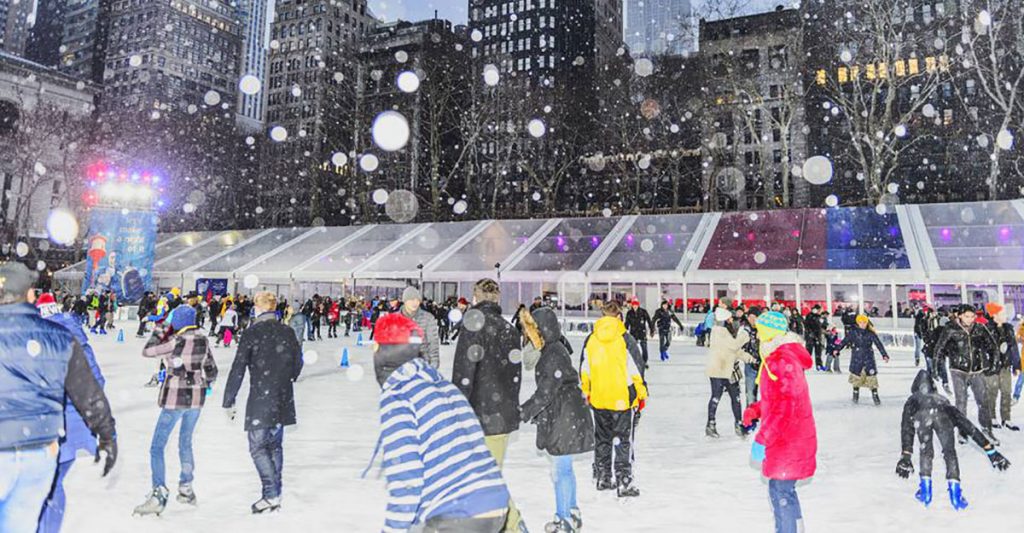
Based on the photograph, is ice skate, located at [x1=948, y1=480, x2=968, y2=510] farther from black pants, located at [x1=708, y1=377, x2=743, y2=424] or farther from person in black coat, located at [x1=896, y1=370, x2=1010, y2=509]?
black pants, located at [x1=708, y1=377, x2=743, y2=424]

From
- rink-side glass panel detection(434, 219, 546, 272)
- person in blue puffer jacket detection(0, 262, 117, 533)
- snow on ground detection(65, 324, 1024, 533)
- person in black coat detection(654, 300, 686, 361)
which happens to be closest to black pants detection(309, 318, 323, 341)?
rink-side glass panel detection(434, 219, 546, 272)

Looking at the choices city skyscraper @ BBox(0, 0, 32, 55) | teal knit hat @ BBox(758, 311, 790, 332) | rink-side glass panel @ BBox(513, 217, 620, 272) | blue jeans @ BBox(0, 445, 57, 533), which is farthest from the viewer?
city skyscraper @ BBox(0, 0, 32, 55)

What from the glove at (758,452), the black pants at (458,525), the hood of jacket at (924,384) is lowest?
the glove at (758,452)

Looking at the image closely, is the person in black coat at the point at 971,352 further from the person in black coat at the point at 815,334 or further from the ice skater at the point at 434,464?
the person in black coat at the point at 815,334

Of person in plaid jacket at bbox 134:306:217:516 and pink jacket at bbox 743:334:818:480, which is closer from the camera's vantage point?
pink jacket at bbox 743:334:818:480

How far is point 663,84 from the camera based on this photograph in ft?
118

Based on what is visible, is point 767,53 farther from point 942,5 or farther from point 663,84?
point 663,84

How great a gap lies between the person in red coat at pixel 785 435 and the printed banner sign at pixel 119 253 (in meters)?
23.9

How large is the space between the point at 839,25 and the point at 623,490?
28.5 meters

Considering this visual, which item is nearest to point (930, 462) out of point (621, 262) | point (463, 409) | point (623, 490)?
point (623, 490)

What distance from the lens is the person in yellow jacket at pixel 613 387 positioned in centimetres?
459

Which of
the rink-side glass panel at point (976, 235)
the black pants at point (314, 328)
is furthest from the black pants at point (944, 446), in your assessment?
the black pants at point (314, 328)

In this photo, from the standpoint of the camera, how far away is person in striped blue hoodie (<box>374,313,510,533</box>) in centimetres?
182

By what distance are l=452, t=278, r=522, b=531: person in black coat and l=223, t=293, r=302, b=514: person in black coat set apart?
125 centimetres
